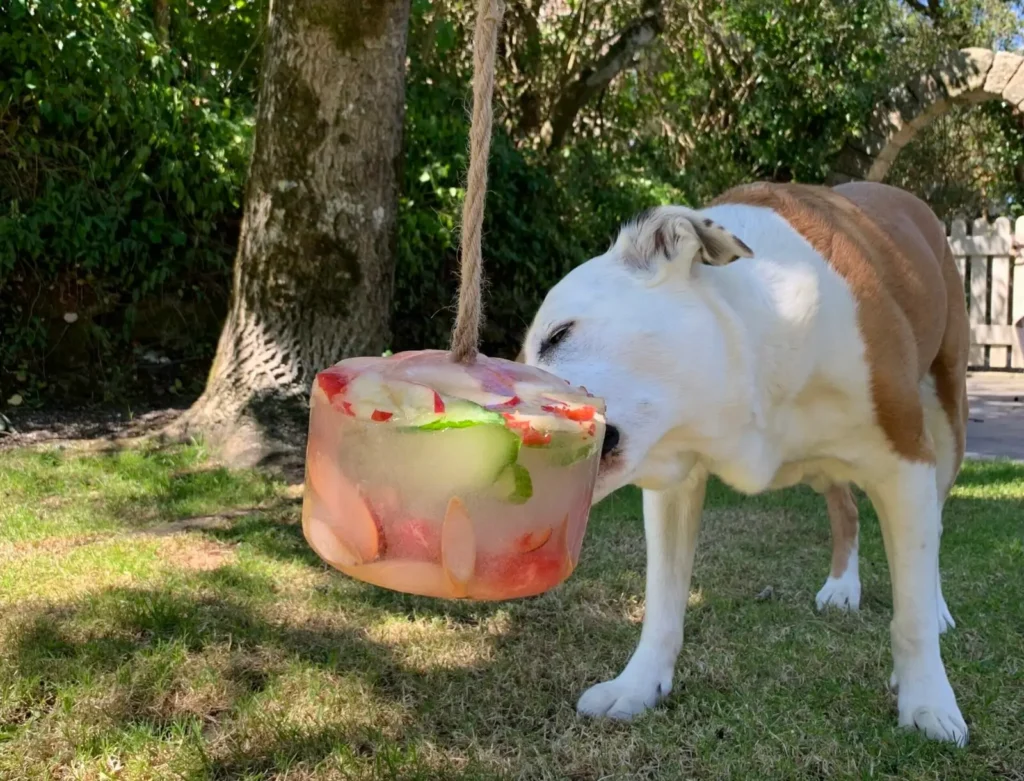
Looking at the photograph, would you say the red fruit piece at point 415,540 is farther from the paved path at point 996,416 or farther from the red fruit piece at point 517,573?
the paved path at point 996,416

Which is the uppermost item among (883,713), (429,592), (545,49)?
(545,49)

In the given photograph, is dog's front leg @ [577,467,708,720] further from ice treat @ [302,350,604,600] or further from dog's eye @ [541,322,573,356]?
ice treat @ [302,350,604,600]

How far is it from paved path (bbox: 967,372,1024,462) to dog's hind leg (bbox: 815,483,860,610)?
11.3 ft

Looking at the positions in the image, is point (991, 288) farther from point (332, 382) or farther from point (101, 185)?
point (332, 382)

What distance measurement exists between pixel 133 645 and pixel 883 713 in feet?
6.62

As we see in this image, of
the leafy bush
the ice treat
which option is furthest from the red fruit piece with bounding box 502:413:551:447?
the leafy bush

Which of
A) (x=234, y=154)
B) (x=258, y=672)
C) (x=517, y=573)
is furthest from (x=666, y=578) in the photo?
(x=234, y=154)

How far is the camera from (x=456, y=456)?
4.46 feet

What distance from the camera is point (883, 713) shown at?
253cm

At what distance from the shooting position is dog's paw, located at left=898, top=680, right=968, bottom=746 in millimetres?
2361

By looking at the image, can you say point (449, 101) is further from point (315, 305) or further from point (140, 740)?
point (140, 740)

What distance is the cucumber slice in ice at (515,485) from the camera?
54.3 inches

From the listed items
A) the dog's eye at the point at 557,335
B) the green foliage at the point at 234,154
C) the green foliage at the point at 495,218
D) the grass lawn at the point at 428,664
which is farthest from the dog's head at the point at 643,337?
the green foliage at the point at 495,218

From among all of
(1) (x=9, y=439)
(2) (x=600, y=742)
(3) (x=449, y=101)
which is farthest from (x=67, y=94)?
(2) (x=600, y=742)
